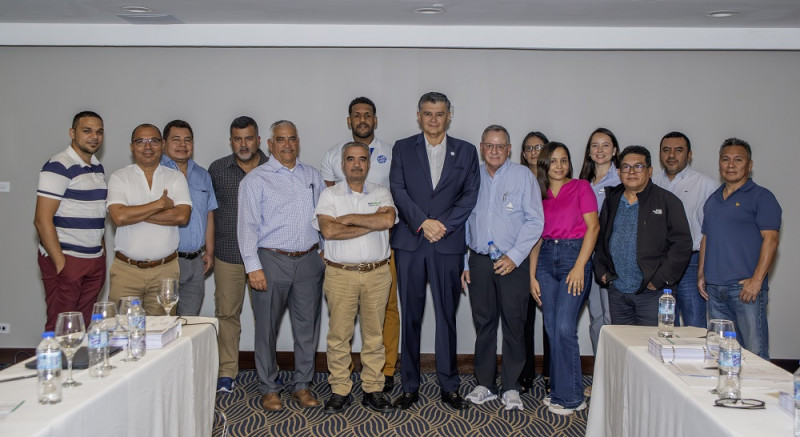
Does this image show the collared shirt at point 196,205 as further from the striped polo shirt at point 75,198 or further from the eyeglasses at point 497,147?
the eyeglasses at point 497,147

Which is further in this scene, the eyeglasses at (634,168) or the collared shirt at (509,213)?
the collared shirt at (509,213)

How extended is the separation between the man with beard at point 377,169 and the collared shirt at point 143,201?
113cm

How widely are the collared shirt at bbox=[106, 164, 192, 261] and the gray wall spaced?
128 cm

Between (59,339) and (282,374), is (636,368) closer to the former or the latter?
(59,339)

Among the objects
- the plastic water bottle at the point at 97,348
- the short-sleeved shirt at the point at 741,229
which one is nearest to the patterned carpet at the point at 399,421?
the short-sleeved shirt at the point at 741,229

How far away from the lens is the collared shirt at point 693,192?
4295 millimetres

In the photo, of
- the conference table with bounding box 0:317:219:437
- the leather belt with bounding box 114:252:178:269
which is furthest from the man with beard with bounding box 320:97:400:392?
the conference table with bounding box 0:317:219:437

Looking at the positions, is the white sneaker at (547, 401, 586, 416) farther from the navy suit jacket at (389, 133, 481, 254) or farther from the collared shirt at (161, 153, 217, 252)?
the collared shirt at (161, 153, 217, 252)

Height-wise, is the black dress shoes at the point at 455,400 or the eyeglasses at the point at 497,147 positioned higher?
the eyeglasses at the point at 497,147

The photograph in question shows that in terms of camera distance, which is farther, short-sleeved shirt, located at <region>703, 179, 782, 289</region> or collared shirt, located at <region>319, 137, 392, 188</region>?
collared shirt, located at <region>319, 137, 392, 188</region>

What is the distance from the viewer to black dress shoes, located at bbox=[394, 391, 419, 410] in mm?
4117

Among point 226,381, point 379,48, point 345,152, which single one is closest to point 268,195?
point 345,152

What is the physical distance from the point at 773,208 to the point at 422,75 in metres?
2.73

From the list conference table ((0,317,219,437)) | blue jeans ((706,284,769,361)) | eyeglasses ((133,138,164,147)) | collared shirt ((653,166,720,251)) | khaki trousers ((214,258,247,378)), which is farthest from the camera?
khaki trousers ((214,258,247,378))
